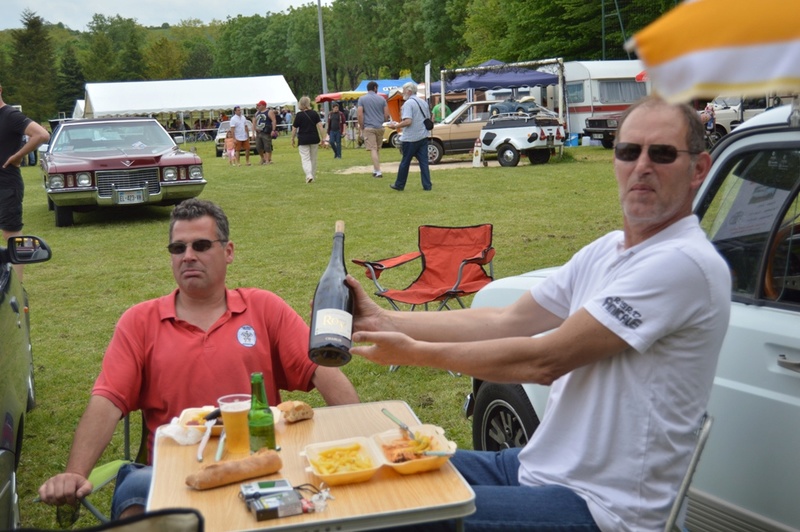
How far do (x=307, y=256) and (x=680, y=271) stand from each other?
927 cm

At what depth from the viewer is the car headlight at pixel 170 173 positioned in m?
14.7

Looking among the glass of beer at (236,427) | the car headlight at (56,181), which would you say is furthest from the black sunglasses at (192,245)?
the car headlight at (56,181)

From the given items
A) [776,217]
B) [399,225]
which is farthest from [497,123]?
[776,217]

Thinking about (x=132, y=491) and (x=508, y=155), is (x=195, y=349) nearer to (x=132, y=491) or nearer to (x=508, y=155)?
(x=132, y=491)

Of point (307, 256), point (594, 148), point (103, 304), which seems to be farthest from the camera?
point (594, 148)

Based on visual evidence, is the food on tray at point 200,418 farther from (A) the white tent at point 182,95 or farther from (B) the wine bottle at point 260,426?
(A) the white tent at point 182,95

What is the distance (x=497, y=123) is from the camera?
2269cm

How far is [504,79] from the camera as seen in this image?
2739cm

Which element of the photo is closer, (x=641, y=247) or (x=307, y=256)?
(x=641, y=247)

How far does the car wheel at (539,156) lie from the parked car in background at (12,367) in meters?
18.8

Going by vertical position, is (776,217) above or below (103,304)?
above

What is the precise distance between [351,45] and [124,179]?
87391 millimetres

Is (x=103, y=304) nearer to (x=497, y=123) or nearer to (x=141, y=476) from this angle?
(x=141, y=476)

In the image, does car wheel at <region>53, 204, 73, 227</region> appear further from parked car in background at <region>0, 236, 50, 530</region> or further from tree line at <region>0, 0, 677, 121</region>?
tree line at <region>0, 0, 677, 121</region>
